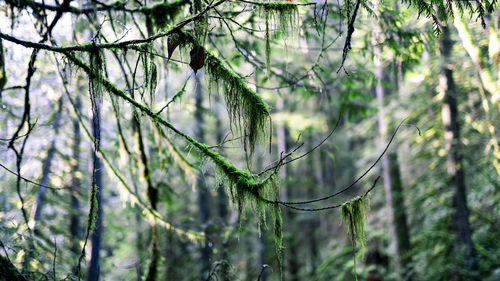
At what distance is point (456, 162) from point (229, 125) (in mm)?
7552

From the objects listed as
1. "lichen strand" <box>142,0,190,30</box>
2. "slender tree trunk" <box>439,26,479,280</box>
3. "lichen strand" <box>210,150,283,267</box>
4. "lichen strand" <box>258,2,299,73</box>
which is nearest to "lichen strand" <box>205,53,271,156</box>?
"lichen strand" <box>210,150,283,267</box>

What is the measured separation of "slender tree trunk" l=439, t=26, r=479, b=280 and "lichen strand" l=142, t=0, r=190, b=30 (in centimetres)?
692

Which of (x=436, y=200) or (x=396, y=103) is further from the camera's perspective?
(x=396, y=103)

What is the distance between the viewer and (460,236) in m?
7.95

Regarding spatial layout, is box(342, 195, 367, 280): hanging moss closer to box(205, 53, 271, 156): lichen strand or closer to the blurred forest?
the blurred forest

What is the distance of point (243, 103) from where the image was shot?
8.92 feet

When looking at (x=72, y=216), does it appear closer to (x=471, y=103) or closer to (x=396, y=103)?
(x=396, y=103)

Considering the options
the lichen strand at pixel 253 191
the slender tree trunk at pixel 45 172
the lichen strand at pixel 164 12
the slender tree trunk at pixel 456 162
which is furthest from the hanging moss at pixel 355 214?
the slender tree trunk at pixel 456 162

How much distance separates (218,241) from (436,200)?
6993mm

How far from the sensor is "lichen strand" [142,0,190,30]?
2.97 meters

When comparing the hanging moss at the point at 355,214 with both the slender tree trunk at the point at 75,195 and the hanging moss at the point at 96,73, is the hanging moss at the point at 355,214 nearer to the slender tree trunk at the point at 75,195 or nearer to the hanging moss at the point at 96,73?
the hanging moss at the point at 96,73

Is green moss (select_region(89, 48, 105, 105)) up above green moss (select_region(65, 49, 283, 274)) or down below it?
above

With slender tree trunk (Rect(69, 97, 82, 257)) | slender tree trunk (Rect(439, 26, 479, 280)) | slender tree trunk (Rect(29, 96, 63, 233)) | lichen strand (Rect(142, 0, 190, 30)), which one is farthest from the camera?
slender tree trunk (Rect(69, 97, 82, 257))

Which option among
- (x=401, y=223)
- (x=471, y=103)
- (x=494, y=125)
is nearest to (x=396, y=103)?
(x=471, y=103)
